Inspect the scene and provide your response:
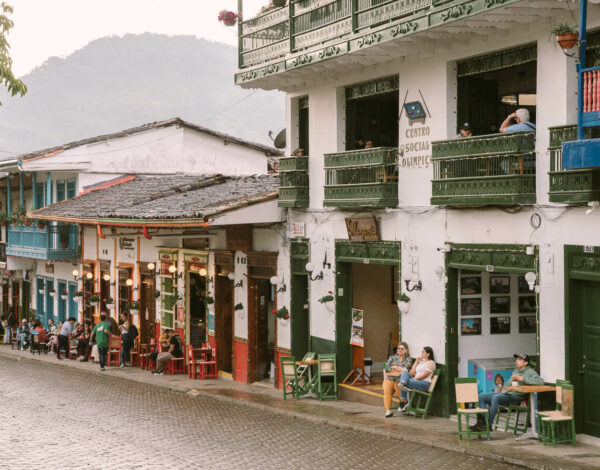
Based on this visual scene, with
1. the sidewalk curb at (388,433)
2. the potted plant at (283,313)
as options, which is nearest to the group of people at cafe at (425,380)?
the sidewalk curb at (388,433)

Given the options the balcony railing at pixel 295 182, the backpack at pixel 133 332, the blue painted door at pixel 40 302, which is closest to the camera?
the balcony railing at pixel 295 182

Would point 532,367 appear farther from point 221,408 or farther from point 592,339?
point 221,408

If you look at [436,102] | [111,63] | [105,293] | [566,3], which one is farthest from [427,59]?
[111,63]

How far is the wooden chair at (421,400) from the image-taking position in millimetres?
15727

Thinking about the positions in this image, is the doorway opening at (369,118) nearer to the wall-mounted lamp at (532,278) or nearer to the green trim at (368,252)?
the green trim at (368,252)

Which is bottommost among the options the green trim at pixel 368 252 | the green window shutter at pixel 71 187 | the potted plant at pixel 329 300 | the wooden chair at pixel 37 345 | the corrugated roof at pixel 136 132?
the wooden chair at pixel 37 345

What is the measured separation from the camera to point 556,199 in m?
13.0

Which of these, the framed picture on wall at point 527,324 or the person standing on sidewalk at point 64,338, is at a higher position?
the framed picture on wall at point 527,324

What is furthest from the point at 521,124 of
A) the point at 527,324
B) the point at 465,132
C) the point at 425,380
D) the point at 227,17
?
the point at 227,17

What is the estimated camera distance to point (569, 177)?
12.8 meters

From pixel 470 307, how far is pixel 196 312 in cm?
1074

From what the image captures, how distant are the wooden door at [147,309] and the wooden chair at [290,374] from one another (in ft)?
28.4

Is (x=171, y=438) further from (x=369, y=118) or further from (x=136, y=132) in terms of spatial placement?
(x=136, y=132)

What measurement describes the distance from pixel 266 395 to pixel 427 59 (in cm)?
795
